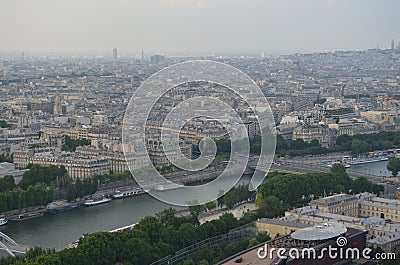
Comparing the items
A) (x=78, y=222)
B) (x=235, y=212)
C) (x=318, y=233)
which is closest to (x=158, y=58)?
(x=78, y=222)

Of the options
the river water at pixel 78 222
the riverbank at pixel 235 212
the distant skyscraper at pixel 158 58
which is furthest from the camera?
the distant skyscraper at pixel 158 58

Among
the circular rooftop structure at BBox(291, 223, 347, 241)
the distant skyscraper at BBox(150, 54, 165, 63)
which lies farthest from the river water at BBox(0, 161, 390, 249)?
the distant skyscraper at BBox(150, 54, 165, 63)

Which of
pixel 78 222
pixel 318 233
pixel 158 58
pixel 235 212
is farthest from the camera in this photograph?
pixel 158 58

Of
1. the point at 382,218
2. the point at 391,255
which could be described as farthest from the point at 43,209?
the point at 391,255

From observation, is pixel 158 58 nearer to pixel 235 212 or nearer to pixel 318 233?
pixel 235 212

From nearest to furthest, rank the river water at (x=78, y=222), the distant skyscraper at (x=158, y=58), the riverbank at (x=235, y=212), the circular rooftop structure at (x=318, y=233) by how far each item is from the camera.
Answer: the circular rooftop structure at (x=318, y=233) → the river water at (x=78, y=222) → the riverbank at (x=235, y=212) → the distant skyscraper at (x=158, y=58)

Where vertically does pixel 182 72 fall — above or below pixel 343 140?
above

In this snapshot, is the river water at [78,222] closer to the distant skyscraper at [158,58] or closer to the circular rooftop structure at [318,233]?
the circular rooftop structure at [318,233]

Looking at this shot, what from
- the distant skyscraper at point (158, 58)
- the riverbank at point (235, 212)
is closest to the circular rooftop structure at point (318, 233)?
the riverbank at point (235, 212)

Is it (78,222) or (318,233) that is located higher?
(318,233)

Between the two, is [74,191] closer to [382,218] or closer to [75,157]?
[75,157]

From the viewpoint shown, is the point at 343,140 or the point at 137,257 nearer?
the point at 137,257
